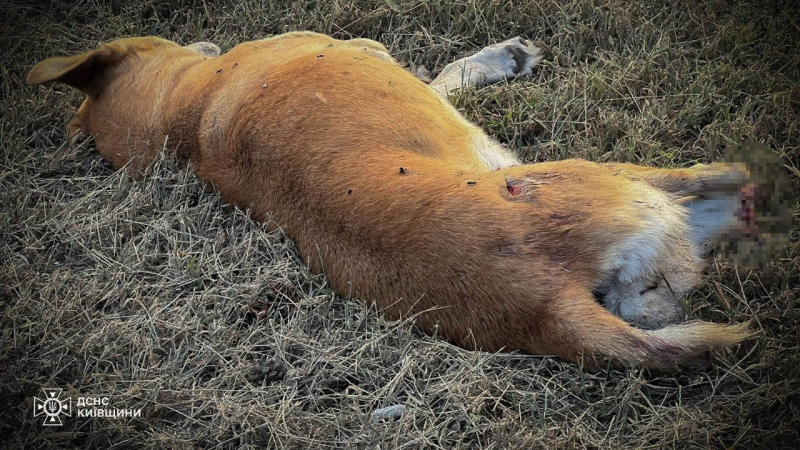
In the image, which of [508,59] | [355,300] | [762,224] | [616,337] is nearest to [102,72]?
→ [355,300]

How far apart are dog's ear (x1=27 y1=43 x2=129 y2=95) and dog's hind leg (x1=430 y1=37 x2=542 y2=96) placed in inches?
73.5

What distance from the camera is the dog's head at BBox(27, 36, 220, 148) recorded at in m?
4.06

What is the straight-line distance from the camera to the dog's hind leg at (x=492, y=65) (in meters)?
4.53

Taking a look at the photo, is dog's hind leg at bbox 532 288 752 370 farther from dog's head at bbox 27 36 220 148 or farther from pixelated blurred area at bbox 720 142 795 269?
dog's head at bbox 27 36 220 148

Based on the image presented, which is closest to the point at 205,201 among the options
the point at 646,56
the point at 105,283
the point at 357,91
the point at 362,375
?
the point at 105,283

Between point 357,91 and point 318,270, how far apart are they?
34.7 inches

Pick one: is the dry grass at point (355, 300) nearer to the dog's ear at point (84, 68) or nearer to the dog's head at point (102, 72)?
the dog's head at point (102, 72)

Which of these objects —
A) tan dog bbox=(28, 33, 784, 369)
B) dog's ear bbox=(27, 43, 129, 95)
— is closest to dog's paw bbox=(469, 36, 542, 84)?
tan dog bbox=(28, 33, 784, 369)

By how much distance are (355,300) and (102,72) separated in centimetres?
220

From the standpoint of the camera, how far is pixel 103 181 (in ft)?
13.4

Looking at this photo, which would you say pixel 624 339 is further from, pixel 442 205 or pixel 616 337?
pixel 442 205

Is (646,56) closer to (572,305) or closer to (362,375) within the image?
(572,305)

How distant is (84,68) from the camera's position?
4.16 m

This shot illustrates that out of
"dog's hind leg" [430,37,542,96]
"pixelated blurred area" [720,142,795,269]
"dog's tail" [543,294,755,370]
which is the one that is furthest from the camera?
"dog's hind leg" [430,37,542,96]
